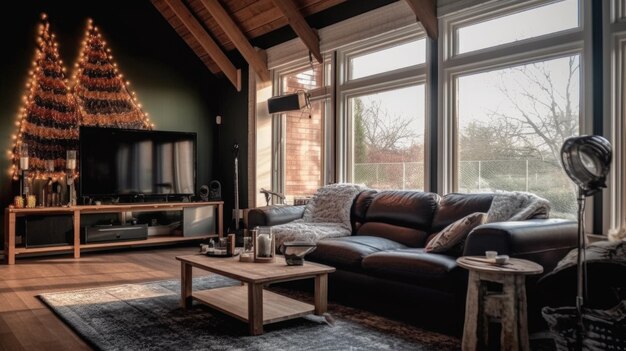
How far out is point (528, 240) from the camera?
2.87 m

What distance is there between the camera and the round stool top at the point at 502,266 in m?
2.46

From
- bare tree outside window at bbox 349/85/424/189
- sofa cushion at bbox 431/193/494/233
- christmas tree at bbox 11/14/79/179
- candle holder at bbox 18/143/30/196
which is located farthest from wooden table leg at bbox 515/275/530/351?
christmas tree at bbox 11/14/79/179

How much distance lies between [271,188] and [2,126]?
3245 mm

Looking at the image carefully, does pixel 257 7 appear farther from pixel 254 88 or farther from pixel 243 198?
pixel 243 198

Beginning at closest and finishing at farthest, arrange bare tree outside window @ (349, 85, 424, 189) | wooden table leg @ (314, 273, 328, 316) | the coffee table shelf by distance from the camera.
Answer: the coffee table shelf
wooden table leg @ (314, 273, 328, 316)
bare tree outside window @ (349, 85, 424, 189)

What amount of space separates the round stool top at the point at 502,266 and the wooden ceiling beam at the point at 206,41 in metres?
4.99

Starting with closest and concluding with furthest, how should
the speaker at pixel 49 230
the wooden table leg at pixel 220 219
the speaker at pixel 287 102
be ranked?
the speaker at pixel 49 230 < the speaker at pixel 287 102 < the wooden table leg at pixel 220 219

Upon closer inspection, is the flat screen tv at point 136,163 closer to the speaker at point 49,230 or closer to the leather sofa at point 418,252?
the speaker at point 49,230

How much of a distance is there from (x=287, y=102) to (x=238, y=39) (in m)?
1.10

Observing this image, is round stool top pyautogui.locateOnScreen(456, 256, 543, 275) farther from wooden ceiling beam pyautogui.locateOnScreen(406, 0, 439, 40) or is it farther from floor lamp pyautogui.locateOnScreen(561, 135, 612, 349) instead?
wooden ceiling beam pyautogui.locateOnScreen(406, 0, 439, 40)

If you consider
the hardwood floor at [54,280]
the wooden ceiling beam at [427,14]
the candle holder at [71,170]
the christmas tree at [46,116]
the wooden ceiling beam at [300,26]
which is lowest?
the hardwood floor at [54,280]

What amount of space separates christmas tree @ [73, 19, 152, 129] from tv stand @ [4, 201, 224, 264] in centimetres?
120

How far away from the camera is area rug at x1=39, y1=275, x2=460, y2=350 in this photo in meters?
2.79

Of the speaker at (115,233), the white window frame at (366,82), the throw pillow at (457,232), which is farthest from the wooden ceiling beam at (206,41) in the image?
the throw pillow at (457,232)
